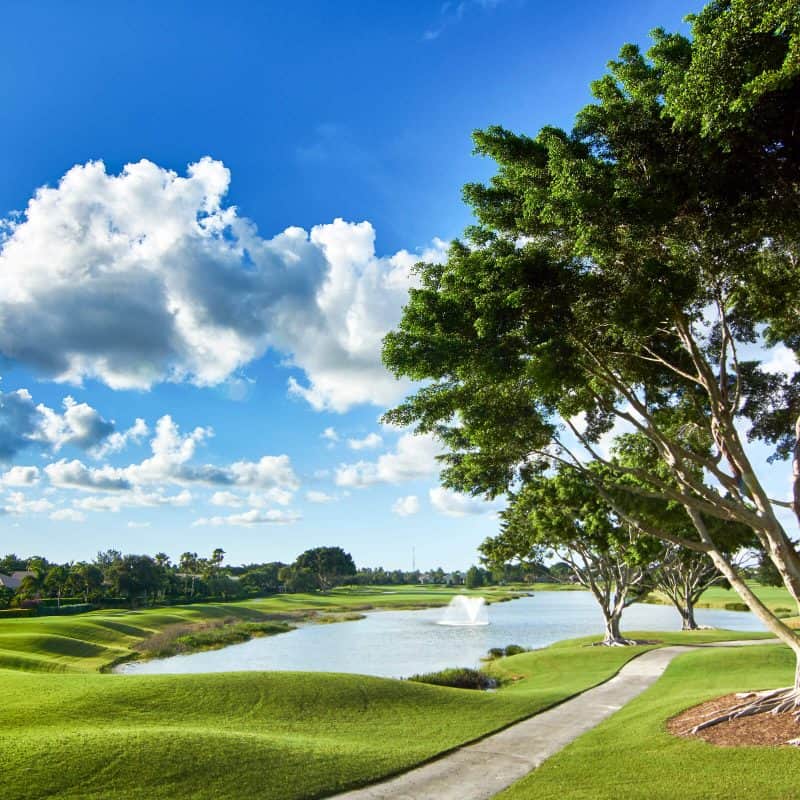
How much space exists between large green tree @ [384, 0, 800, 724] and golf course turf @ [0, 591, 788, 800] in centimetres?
838

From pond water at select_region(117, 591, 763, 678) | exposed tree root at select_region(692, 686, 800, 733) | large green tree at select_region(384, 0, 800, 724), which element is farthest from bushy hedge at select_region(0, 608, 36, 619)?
exposed tree root at select_region(692, 686, 800, 733)

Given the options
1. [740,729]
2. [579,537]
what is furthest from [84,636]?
[740,729]

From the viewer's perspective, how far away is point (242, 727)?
56.4 ft

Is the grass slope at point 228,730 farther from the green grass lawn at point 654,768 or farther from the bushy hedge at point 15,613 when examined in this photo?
the bushy hedge at point 15,613

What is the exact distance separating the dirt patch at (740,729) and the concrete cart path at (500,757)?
276 cm

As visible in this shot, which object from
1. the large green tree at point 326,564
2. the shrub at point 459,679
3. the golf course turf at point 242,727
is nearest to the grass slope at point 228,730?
the golf course turf at point 242,727

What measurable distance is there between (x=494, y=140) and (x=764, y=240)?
7053 millimetres

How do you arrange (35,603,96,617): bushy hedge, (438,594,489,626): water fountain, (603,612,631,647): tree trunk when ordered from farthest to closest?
(35,603,96,617): bushy hedge, (438,594,489,626): water fountain, (603,612,631,647): tree trunk

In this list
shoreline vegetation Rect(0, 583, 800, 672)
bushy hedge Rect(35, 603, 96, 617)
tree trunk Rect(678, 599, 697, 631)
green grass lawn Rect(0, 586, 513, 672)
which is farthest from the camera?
bushy hedge Rect(35, 603, 96, 617)

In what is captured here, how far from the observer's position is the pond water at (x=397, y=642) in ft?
129

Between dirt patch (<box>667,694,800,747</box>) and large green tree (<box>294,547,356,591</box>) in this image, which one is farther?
large green tree (<box>294,547,356,591</box>)

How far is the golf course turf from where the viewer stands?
12.0m

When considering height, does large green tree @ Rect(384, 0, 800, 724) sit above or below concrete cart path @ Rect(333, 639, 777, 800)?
above

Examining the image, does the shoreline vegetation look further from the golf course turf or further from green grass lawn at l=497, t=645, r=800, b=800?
green grass lawn at l=497, t=645, r=800, b=800
